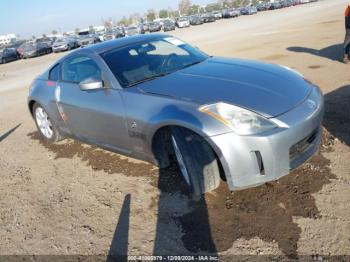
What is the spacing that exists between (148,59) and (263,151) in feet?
6.64

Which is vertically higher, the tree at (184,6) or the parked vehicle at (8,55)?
the parked vehicle at (8,55)

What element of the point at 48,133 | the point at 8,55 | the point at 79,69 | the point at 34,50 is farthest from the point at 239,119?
the point at 8,55

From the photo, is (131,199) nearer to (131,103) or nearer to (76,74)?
(131,103)

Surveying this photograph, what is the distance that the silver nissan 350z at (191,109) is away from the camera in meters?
3.05

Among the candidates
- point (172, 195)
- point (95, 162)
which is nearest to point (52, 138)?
point (95, 162)

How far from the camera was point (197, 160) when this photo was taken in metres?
3.28

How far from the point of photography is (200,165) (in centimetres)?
326

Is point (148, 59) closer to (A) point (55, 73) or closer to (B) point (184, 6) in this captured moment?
(A) point (55, 73)

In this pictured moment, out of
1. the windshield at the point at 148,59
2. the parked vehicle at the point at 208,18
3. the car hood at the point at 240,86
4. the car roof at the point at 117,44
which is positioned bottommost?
the parked vehicle at the point at 208,18

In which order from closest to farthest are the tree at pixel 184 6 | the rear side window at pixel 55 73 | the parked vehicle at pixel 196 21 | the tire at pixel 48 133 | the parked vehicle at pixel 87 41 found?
1. the rear side window at pixel 55 73
2. the tire at pixel 48 133
3. the parked vehicle at pixel 87 41
4. the parked vehicle at pixel 196 21
5. the tree at pixel 184 6

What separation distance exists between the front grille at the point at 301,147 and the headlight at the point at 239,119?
334mm

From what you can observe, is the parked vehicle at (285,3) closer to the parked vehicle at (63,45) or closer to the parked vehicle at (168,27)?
the parked vehicle at (168,27)

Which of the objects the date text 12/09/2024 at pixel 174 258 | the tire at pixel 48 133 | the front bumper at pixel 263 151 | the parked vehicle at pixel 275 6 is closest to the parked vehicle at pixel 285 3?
the parked vehicle at pixel 275 6

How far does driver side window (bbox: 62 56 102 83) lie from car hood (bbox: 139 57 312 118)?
832 millimetres
